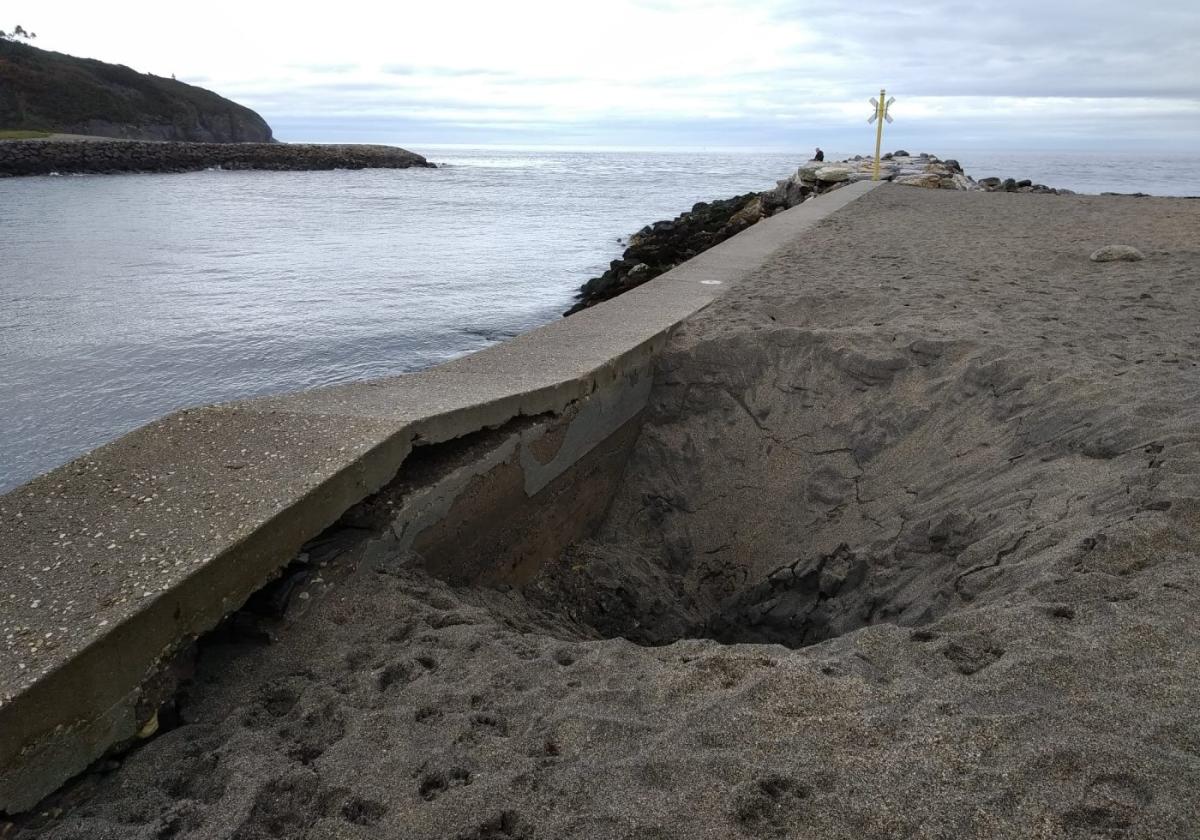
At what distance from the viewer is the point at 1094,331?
16.6 ft

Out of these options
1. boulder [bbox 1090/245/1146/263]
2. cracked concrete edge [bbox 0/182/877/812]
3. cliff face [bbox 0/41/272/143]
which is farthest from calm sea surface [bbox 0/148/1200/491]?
cliff face [bbox 0/41/272/143]

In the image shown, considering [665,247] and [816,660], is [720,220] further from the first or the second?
[816,660]

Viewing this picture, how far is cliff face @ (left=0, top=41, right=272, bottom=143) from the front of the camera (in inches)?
2377

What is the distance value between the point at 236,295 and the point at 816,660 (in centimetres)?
1226

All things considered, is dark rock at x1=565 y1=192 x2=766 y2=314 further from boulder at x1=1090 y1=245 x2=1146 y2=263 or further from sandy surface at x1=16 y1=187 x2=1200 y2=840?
sandy surface at x1=16 y1=187 x2=1200 y2=840

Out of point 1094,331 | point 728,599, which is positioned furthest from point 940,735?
point 1094,331

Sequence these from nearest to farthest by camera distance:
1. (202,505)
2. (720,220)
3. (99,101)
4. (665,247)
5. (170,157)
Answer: (202,505), (665,247), (720,220), (170,157), (99,101)

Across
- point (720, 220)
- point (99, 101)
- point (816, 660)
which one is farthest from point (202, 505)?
point (99, 101)

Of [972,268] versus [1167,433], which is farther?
[972,268]

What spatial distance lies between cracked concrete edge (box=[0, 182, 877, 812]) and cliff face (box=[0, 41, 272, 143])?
70.6 meters

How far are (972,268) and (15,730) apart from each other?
24.9ft

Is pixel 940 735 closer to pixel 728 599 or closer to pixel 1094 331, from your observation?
pixel 728 599

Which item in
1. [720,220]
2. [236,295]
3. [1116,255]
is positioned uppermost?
[720,220]

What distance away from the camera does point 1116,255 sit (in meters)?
7.33
